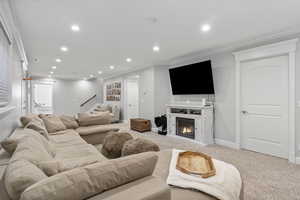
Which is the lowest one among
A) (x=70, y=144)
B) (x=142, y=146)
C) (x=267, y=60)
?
(x=70, y=144)

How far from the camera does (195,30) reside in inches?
109

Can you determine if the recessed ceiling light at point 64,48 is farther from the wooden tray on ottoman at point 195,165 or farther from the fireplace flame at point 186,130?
the fireplace flame at point 186,130

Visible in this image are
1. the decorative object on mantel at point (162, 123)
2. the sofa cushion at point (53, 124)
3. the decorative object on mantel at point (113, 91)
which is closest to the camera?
the sofa cushion at point (53, 124)

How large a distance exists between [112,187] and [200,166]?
808 millimetres

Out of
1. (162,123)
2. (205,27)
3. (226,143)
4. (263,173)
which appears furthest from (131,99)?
(263,173)

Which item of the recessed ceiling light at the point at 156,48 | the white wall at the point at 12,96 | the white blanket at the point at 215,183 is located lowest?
the white blanket at the point at 215,183

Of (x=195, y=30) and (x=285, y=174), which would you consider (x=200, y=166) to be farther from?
(x=195, y=30)

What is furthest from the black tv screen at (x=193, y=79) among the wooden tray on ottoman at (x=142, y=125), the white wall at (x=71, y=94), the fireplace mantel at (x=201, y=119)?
the white wall at (x=71, y=94)

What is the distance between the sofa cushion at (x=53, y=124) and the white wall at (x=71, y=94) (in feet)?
19.8

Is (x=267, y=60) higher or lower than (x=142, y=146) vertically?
higher

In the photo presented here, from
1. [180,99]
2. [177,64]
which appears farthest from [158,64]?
[180,99]

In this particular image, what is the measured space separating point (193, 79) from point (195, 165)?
3.20 metres

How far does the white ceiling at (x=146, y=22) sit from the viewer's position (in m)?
2.00

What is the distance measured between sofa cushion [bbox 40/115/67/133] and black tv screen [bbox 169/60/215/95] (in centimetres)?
328
